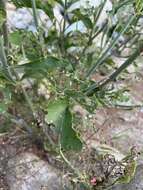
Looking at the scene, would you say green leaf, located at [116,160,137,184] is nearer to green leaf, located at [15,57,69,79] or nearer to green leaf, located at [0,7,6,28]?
green leaf, located at [15,57,69,79]

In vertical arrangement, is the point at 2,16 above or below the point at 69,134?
above

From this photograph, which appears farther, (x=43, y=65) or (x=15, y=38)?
(x=15, y=38)

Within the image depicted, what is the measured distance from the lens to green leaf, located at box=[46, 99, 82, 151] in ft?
5.85

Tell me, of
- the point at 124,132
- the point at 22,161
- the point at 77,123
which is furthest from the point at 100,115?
the point at 22,161

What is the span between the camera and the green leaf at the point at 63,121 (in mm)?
1783

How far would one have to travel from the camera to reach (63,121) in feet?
5.91

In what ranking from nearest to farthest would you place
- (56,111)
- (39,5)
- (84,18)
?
(56,111), (39,5), (84,18)

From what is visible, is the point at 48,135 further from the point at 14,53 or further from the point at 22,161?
the point at 14,53

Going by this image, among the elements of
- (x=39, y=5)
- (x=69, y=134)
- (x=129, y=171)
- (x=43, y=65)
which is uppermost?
(x=39, y=5)

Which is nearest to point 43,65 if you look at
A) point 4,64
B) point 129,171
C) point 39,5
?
point 4,64

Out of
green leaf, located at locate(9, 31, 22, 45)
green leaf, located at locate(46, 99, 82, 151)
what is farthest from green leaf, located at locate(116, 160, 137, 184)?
green leaf, located at locate(9, 31, 22, 45)

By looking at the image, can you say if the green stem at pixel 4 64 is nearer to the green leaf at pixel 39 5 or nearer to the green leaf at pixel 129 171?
the green leaf at pixel 39 5

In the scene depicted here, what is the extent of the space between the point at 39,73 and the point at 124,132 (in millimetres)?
675

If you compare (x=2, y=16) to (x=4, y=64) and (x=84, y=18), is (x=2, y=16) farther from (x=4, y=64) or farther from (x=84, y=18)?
(x=84, y=18)
